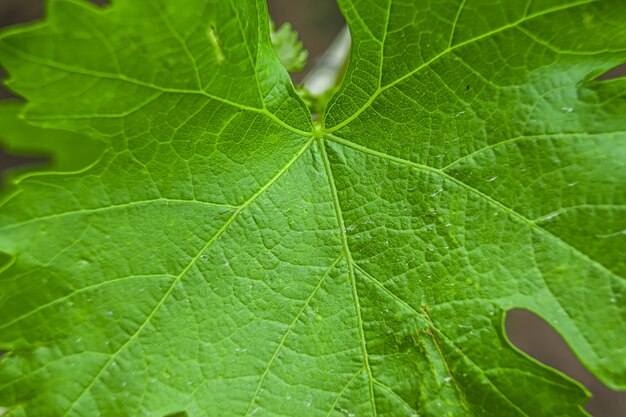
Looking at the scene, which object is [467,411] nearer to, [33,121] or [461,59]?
[461,59]

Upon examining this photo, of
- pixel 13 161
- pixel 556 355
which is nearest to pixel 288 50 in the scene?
pixel 13 161

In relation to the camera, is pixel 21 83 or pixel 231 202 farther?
pixel 231 202

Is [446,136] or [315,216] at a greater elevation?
[446,136]

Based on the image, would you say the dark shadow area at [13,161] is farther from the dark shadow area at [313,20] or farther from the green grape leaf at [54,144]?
the green grape leaf at [54,144]

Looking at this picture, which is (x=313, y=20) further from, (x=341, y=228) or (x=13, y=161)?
(x=341, y=228)

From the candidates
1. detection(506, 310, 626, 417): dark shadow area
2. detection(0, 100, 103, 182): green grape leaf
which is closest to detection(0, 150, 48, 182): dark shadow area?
detection(0, 100, 103, 182): green grape leaf

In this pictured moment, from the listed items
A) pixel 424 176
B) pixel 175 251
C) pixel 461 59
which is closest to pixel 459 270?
pixel 424 176
